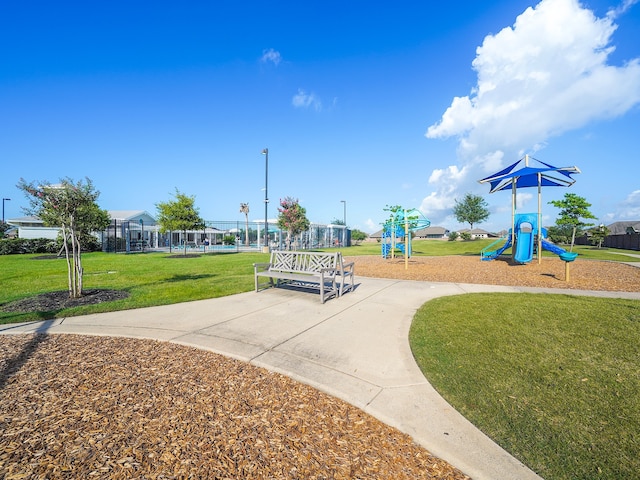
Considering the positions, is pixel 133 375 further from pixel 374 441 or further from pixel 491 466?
pixel 491 466

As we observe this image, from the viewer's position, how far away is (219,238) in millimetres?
41344

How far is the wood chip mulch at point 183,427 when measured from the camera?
6.82ft

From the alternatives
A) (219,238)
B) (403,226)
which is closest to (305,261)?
(403,226)

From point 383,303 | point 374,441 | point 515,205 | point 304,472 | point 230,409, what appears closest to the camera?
point 304,472

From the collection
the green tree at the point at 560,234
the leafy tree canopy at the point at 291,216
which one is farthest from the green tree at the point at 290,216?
the green tree at the point at 560,234

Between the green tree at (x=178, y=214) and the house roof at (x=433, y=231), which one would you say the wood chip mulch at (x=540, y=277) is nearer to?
the green tree at (x=178, y=214)

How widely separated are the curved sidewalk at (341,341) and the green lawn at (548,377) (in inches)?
9.7

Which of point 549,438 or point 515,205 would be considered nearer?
point 549,438

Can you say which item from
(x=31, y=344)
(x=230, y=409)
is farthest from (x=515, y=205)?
(x=31, y=344)

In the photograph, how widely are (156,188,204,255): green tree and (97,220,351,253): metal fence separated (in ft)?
7.07

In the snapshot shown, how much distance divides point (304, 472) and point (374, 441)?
636 mm

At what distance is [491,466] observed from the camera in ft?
7.02

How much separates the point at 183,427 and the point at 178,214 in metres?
19.5

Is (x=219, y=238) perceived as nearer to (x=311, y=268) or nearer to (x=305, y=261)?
(x=305, y=261)
